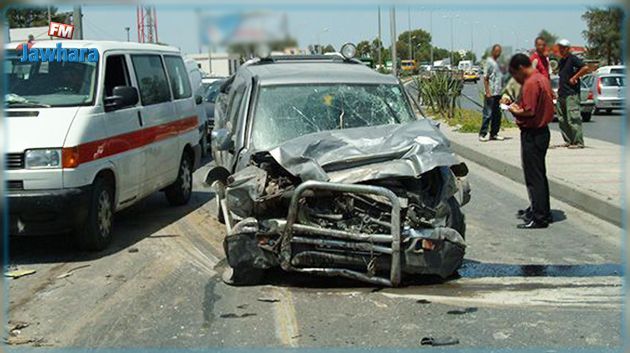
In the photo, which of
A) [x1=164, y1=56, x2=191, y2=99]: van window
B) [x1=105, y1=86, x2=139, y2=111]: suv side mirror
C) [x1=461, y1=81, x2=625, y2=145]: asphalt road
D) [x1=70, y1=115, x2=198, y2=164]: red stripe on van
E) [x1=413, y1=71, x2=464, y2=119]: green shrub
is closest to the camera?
[x1=70, y1=115, x2=198, y2=164]: red stripe on van

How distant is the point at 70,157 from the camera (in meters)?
6.80

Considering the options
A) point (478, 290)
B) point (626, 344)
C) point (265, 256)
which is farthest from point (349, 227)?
point (626, 344)

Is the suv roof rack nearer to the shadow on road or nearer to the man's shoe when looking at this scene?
the shadow on road

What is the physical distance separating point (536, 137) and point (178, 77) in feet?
15.5

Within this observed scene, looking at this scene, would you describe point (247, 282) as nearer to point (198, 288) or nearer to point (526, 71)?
point (198, 288)

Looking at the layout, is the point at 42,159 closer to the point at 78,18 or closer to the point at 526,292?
the point at 78,18

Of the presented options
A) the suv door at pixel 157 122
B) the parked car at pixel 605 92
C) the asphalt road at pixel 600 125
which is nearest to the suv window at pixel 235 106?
the suv door at pixel 157 122

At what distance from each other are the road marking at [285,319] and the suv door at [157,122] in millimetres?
3214

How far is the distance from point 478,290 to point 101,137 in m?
3.85

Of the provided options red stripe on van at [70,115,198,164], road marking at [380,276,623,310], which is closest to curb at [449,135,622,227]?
road marking at [380,276,623,310]

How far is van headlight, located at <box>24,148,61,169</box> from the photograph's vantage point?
6684 millimetres

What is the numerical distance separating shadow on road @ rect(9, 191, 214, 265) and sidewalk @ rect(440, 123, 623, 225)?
16.3ft

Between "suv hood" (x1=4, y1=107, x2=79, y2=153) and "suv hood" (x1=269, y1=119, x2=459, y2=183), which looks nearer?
"suv hood" (x1=269, y1=119, x2=459, y2=183)

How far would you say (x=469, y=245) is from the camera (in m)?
7.56
